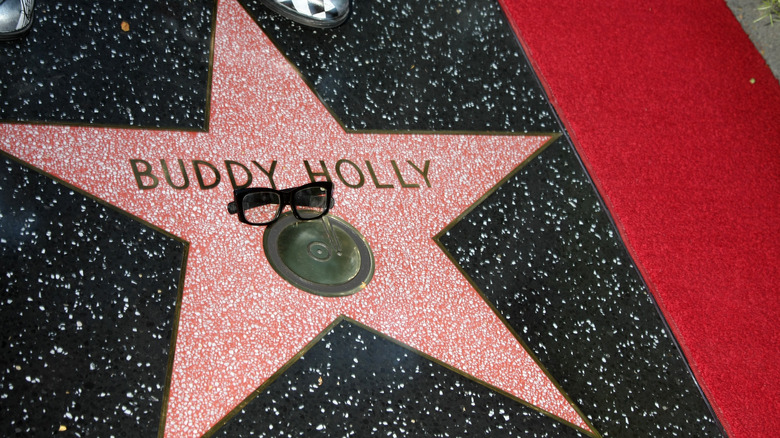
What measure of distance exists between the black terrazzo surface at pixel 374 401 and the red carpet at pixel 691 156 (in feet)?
1.35

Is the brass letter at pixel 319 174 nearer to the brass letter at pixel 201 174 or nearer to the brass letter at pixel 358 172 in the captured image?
the brass letter at pixel 358 172

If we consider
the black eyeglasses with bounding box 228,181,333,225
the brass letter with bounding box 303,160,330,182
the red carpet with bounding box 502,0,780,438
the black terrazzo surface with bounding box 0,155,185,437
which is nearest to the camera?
the black terrazzo surface with bounding box 0,155,185,437

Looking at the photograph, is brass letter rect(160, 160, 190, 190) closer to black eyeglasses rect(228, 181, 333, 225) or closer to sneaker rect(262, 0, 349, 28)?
black eyeglasses rect(228, 181, 333, 225)

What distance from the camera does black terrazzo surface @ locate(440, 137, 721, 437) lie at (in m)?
1.11

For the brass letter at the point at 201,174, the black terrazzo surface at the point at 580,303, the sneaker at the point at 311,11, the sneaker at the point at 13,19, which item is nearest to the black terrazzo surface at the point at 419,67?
the sneaker at the point at 311,11

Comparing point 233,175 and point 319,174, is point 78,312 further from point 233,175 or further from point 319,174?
point 319,174

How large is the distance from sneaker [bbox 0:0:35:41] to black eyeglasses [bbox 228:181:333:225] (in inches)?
19.3

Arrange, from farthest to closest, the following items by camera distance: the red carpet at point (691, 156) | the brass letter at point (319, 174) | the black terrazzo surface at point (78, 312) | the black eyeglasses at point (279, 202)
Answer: the red carpet at point (691, 156) → the brass letter at point (319, 174) → the black eyeglasses at point (279, 202) → the black terrazzo surface at point (78, 312)

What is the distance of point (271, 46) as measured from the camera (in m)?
1.23

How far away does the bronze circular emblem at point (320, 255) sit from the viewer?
1023mm

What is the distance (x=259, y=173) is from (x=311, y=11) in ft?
1.33

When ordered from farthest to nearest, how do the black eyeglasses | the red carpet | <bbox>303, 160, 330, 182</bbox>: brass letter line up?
the red carpet, <bbox>303, 160, 330, 182</bbox>: brass letter, the black eyeglasses

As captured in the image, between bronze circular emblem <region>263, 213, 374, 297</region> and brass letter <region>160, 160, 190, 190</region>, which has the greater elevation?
brass letter <region>160, 160, 190, 190</region>

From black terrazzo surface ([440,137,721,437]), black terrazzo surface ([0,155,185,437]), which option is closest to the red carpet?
black terrazzo surface ([440,137,721,437])
